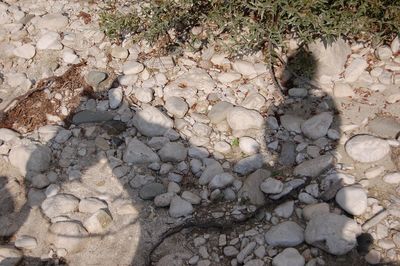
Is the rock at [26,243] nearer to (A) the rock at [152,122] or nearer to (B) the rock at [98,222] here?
(B) the rock at [98,222]


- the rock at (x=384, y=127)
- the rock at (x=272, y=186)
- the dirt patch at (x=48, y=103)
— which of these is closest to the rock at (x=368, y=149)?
the rock at (x=384, y=127)

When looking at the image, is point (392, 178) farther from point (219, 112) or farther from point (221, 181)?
point (219, 112)

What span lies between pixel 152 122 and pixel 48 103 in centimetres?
116

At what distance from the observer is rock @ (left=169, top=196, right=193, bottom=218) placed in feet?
13.1

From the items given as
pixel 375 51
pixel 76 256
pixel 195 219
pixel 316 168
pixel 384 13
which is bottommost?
pixel 76 256

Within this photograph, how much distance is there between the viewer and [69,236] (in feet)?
12.8

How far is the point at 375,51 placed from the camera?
16.8 feet

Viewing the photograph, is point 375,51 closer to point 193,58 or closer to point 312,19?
point 312,19

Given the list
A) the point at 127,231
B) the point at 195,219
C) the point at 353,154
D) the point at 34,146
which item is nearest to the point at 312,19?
the point at 353,154

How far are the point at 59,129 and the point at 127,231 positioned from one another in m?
1.34

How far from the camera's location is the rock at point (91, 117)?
475 cm

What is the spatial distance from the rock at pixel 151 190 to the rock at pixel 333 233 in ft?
4.16

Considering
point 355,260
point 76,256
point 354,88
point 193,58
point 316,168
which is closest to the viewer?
point 355,260

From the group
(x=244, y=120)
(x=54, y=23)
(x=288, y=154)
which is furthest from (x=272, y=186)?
(x=54, y=23)
